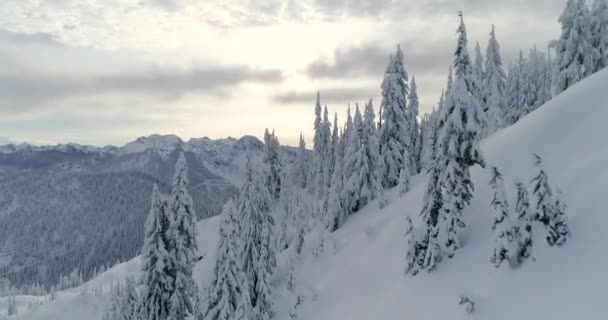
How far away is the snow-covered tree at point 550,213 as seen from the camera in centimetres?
1653

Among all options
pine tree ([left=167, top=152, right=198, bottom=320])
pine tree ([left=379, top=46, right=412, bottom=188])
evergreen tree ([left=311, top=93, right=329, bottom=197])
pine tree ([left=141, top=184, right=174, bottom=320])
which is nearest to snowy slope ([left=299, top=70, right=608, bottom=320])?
pine tree ([left=167, top=152, right=198, bottom=320])

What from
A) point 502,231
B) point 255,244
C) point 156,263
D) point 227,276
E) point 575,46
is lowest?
point 227,276

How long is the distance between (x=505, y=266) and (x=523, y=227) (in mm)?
1694

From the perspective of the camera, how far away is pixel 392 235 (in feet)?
91.6

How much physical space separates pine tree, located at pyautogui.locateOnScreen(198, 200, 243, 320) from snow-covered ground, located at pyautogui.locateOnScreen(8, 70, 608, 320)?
4.79 meters

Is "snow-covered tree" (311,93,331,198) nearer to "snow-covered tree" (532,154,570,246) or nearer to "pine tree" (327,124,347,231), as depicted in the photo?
"pine tree" (327,124,347,231)

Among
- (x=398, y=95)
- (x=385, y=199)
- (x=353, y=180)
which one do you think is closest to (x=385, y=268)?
(x=385, y=199)

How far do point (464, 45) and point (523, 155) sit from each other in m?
5.93

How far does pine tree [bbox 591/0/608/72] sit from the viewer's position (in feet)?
128

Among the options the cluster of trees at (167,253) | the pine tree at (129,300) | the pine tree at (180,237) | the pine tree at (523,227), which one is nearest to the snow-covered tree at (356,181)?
the pine tree at (180,237)

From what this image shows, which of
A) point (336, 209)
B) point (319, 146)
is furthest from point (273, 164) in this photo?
point (336, 209)

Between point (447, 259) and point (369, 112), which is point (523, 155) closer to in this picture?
point (447, 259)

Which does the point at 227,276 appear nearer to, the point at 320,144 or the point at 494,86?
the point at 494,86

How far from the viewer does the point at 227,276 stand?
991 inches
